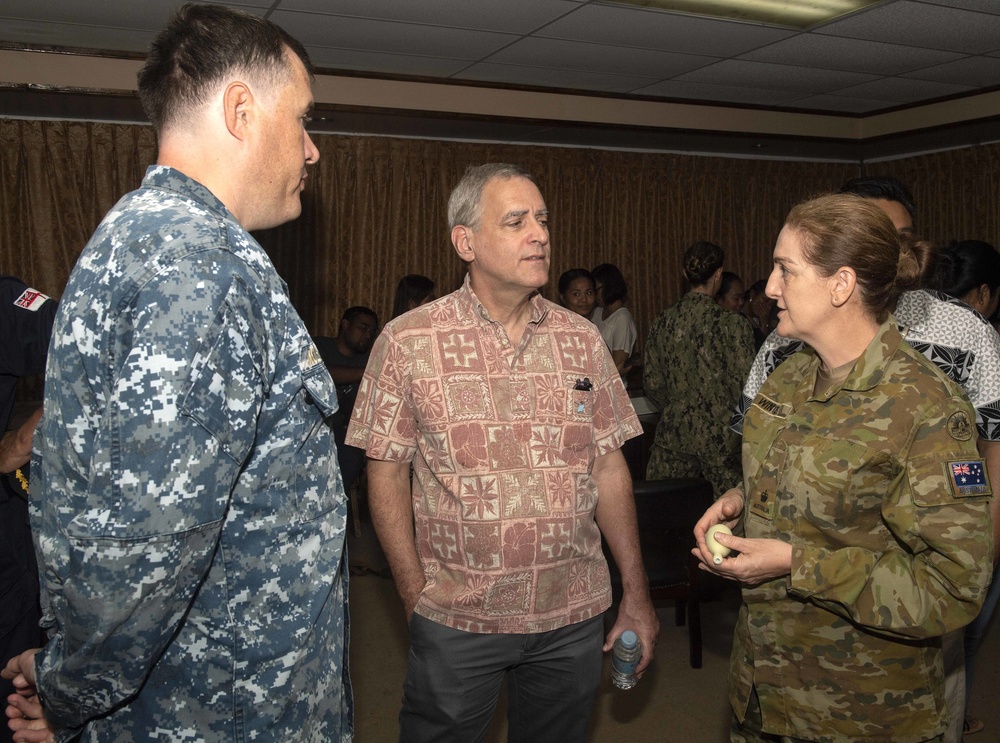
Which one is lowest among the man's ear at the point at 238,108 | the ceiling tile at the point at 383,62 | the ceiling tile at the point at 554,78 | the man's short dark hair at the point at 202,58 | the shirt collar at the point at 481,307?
the shirt collar at the point at 481,307

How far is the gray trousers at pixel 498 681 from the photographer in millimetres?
1781

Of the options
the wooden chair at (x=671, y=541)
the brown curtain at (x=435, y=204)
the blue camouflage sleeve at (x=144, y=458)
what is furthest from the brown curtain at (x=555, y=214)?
the blue camouflage sleeve at (x=144, y=458)

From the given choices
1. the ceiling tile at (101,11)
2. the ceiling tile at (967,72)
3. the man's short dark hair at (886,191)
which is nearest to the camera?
the man's short dark hair at (886,191)

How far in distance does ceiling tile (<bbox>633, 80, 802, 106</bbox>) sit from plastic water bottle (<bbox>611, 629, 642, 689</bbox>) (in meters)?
4.76

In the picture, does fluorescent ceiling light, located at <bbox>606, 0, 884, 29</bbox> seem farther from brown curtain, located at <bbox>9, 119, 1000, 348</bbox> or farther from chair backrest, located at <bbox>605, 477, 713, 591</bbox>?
chair backrest, located at <bbox>605, 477, 713, 591</bbox>

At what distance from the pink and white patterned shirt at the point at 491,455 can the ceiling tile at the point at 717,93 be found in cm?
450

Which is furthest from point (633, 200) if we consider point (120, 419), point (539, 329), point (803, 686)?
point (120, 419)

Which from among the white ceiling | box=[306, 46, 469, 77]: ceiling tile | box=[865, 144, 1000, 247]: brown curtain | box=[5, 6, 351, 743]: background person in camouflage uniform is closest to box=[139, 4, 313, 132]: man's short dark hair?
box=[5, 6, 351, 743]: background person in camouflage uniform

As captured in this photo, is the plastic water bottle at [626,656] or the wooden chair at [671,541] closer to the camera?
the plastic water bottle at [626,656]

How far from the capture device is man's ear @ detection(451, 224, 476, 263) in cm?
200

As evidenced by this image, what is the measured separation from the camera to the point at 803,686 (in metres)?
1.57

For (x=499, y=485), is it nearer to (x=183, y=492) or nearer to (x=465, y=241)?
(x=465, y=241)

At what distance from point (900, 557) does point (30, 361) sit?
195 cm

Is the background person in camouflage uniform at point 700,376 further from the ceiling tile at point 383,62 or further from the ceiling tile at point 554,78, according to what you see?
the ceiling tile at point 383,62
